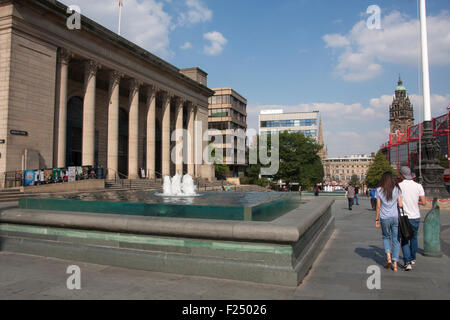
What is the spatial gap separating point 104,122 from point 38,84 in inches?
495

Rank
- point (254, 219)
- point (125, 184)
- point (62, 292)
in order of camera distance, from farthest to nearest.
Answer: point (125, 184) < point (254, 219) < point (62, 292)

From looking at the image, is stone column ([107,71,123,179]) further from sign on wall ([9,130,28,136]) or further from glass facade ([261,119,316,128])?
glass facade ([261,119,316,128])

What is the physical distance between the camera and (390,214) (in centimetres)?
638

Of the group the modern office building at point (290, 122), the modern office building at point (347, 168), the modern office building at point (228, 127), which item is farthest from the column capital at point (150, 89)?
the modern office building at point (347, 168)

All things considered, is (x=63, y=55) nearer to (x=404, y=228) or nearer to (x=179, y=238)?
(x=179, y=238)

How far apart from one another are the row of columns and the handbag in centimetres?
2477

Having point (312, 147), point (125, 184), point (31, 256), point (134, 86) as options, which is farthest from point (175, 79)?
point (31, 256)

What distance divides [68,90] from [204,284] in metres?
31.9

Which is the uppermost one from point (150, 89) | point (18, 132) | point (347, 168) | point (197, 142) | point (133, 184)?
point (150, 89)

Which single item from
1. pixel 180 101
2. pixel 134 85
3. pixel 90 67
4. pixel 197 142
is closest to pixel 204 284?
pixel 90 67

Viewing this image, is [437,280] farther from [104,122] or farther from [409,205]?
[104,122]

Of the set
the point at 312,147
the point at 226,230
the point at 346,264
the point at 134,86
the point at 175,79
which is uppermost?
the point at 175,79

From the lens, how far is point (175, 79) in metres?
40.6

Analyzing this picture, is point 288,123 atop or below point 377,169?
atop
